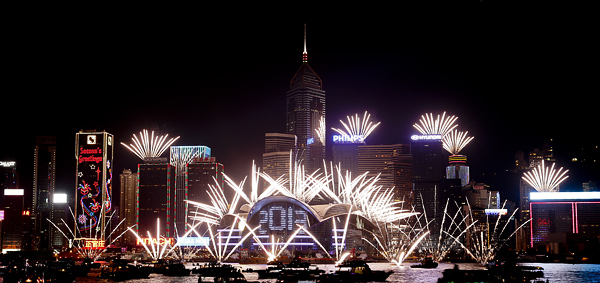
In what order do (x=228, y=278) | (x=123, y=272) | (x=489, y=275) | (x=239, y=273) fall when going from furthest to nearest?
(x=123, y=272) < (x=239, y=273) < (x=489, y=275) < (x=228, y=278)

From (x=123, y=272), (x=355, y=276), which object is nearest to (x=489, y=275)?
(x=355, y=276)

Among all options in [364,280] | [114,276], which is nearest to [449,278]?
[364,280]

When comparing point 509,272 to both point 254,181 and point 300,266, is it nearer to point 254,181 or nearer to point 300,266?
point 300,266

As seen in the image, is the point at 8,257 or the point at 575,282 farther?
the point at 8,257

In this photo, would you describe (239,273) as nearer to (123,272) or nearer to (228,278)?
(228,278)

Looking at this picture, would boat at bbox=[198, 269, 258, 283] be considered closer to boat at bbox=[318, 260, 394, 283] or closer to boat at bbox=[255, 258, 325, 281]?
boat at bbox=[255, 258, 325, 281]

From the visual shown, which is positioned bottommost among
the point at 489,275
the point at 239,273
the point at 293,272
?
the point at 293,272

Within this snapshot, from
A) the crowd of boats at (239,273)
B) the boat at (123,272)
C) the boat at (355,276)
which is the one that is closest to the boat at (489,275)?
the crowd of boats at (239,273)

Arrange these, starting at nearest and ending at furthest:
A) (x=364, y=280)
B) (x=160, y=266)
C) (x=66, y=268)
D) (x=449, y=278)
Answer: (x=449, y=278) → (x=364, y=280) → (x=66, y=268) → (x=160, y=266)
